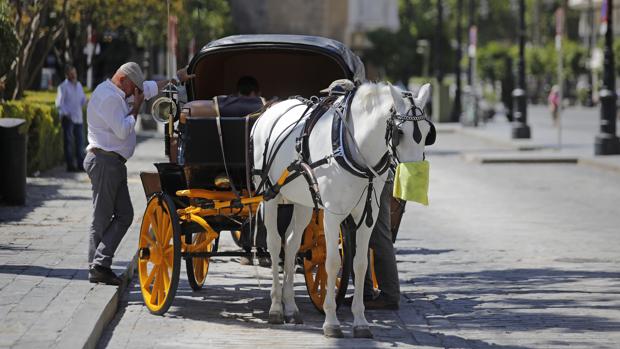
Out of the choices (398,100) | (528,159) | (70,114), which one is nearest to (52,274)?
(398,100)

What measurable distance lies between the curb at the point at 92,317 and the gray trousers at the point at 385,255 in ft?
6.37

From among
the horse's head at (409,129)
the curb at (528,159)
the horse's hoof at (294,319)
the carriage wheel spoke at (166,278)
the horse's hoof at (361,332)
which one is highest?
the horse's head at (409,129)

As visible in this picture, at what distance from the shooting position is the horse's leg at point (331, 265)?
372 inches

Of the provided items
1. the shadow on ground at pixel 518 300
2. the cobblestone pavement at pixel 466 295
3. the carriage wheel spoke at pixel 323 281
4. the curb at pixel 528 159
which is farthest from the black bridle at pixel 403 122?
the curb at pixel 528 159

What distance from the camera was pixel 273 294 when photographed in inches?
405

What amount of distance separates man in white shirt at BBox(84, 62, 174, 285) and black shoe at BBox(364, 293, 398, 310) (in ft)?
6.34

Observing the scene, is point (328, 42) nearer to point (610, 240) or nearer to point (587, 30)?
point (610, 240)

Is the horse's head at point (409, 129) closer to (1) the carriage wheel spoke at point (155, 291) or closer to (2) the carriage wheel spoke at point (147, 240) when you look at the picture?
(1) the carriage wheel spoke at point (155, 291)

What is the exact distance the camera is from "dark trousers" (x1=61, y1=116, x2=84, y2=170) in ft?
83.0

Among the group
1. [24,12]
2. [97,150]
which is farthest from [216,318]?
[24,12]

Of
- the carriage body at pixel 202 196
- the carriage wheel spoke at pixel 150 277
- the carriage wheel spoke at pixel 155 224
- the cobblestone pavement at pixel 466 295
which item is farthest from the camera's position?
the carriage wheel spoke at pixel 155 224

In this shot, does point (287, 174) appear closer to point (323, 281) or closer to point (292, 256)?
point (292, 256)

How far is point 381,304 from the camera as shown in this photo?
10914 millimetres

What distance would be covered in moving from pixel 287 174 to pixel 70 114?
1610 cm
